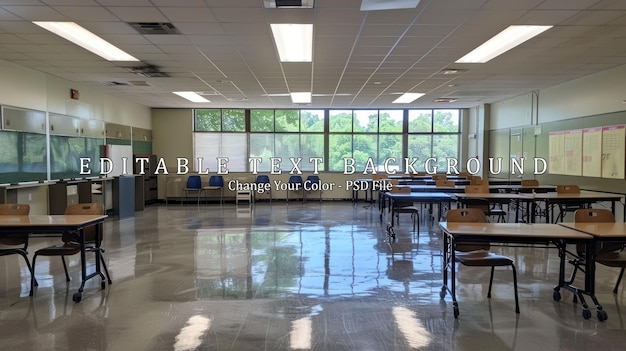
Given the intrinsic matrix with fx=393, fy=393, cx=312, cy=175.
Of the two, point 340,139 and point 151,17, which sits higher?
→ point 151,17

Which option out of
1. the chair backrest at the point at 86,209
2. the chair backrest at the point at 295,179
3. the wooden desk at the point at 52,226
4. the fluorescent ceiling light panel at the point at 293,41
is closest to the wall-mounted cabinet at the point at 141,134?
the chair backrest at the point at 295,179

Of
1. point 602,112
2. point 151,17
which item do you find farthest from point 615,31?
point 151,17

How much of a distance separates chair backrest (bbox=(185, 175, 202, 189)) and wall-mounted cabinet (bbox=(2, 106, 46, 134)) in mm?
5465

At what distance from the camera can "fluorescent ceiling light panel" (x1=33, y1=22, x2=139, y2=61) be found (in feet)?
17.1

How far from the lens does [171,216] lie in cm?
1017

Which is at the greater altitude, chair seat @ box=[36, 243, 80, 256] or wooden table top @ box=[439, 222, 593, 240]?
wooden table top @ box=[439, 222, 593, 240]

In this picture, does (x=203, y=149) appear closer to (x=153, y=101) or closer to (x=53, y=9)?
(x=153, y=101)

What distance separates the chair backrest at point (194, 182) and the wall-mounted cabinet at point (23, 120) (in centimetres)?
547

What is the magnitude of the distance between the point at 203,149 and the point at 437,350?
38.7 feet

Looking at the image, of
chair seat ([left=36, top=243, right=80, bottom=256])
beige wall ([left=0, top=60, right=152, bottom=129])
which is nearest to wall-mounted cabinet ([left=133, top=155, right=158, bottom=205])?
beige wall ([left=0, top=60, right=152, bottom=129])

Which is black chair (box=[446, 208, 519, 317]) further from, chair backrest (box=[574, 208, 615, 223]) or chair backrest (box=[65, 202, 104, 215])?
chair backrest (box=[65, 202, 104, 215])

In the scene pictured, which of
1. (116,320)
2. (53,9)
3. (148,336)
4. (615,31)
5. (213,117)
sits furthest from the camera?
(213,117)

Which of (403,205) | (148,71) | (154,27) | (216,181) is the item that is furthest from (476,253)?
(216,181)

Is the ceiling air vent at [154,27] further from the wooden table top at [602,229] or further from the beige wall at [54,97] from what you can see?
the wooden table top at [602,229]
